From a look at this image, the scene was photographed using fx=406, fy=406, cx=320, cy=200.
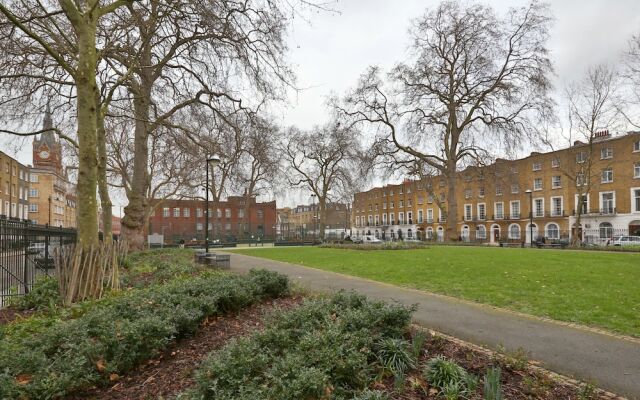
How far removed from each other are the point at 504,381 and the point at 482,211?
62775mm

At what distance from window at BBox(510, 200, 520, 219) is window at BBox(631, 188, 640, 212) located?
14205mm

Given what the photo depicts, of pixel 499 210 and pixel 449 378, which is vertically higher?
pixel 499 210

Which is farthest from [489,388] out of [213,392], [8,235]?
[8,235]

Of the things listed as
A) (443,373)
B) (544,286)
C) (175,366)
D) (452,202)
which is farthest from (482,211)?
(175,366)

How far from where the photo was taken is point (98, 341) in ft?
15.3

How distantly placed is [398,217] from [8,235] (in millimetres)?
74331

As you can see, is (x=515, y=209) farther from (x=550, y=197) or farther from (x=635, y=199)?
(x=635, y=199)

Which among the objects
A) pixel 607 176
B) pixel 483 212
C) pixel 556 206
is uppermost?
pixel 607 176

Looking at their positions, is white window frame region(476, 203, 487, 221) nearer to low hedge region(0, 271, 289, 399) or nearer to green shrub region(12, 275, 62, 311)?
low hedge region(0, 271, 289, 399)

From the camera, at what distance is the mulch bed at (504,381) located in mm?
3371

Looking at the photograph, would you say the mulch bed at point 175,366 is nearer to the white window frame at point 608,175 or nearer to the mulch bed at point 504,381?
the mulch bed at point 504,381

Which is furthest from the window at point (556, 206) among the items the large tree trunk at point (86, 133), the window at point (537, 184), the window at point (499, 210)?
the large tree trunk at point (86, 133)

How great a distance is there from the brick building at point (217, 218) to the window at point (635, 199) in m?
48.7

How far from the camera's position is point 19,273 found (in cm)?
1185
